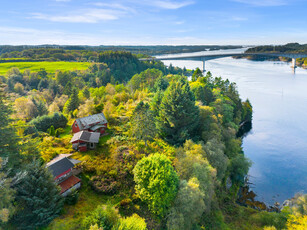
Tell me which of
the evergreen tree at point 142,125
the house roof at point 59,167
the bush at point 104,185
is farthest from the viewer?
the evergreen tree at point 142,125

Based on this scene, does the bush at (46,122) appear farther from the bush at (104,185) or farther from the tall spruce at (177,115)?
the bush at (104,185)

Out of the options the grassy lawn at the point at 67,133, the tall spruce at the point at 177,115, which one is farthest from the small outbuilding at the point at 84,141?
the tall spruce at the point at 177,115

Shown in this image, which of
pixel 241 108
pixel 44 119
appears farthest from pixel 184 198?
pixel 241 108

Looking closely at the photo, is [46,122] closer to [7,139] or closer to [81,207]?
[7,139]

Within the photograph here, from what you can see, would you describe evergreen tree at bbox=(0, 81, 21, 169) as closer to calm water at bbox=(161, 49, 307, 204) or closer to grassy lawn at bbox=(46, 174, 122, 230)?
grassy lawn at bbox=(46, 174, 122, 230)

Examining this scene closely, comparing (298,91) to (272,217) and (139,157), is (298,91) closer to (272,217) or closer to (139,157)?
(272,217)

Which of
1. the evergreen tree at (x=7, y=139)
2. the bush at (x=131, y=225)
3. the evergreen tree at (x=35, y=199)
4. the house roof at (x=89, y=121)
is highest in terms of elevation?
the evergreen tree at (x=7, y=139)

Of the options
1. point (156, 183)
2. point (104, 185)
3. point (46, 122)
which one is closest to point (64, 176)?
point (104, 185)
